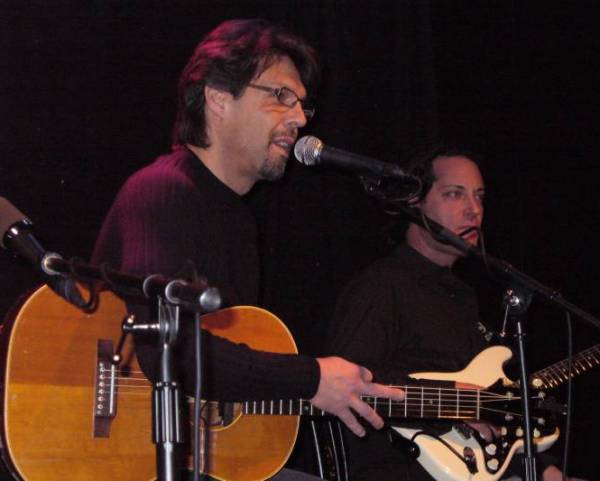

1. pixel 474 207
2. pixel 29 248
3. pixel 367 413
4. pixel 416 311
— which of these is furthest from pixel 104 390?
pixel 474 207

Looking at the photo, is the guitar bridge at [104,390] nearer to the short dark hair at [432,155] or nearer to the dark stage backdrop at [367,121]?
the dark stage backdrop at [367,121]

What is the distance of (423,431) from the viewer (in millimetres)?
3254

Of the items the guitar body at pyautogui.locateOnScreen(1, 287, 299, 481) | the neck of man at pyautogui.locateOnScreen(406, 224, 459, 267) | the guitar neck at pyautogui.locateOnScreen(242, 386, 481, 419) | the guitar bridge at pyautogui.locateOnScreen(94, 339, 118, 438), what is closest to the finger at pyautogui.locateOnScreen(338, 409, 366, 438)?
the guitar neck at pyautogui.locateOnScreen(242, 386, 481, 419)

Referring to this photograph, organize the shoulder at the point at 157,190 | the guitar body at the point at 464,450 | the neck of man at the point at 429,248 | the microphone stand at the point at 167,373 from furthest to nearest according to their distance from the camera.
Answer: the neck of man at the point at 429,248
the guitar body at the point at 464,450
the shoulder at the point at 157,190
the microphone stand at the point at 167,373

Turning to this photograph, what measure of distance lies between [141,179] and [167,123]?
3.06 feet

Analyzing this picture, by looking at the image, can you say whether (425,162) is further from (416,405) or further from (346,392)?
(346,392)

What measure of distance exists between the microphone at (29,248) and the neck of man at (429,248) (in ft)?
7.41

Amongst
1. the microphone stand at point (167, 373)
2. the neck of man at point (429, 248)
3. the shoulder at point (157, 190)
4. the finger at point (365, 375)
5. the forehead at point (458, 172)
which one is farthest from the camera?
the forehead at point (458, 172)

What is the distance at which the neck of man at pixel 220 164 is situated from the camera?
122 inches

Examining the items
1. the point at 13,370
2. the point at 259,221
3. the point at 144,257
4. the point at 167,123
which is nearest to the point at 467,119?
the point at 259,221

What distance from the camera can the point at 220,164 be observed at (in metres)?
3.12

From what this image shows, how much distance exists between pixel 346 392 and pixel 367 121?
1921 mm

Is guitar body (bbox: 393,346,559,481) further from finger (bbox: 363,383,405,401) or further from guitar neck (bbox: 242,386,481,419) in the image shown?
finger (bbox: 363,383,405,401)

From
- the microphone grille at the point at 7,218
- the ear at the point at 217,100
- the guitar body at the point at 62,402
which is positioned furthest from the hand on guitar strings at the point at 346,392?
the microphone grille at the point at 7,218
